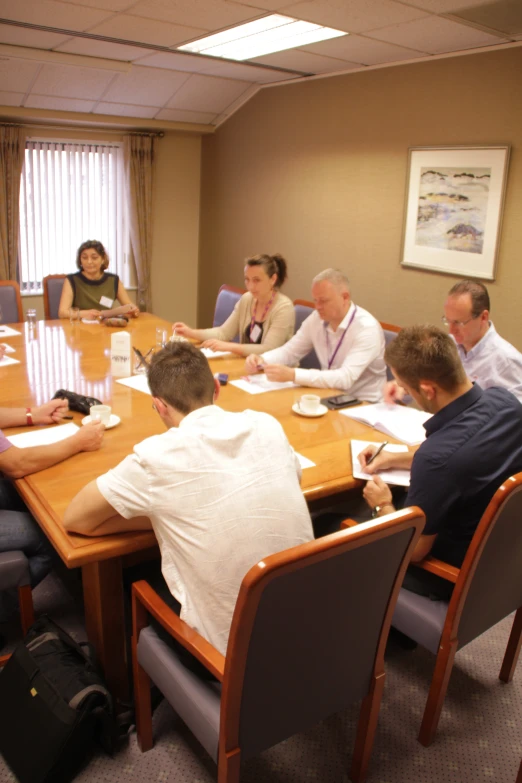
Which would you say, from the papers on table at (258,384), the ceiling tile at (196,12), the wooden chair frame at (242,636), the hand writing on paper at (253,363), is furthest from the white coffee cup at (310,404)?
the ceiling tile at (196,12)

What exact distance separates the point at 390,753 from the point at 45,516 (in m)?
1.23

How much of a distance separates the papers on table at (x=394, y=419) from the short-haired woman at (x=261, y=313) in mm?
1070

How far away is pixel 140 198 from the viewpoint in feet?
20.1

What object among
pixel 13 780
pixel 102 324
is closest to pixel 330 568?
pixel 13 780

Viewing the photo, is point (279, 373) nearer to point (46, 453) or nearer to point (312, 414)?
point (312, 414)

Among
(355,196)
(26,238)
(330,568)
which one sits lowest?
(330,568)

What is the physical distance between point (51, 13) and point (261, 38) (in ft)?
4.21

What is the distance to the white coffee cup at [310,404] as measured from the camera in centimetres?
260

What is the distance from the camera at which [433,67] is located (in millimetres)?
4086

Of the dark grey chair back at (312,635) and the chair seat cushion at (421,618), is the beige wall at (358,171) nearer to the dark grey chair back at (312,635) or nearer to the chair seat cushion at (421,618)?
the chair seat cushion at (421,618)

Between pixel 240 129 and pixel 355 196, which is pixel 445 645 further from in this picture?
pixel 240 129

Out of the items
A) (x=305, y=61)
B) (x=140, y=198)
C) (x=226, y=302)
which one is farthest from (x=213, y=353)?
(x=140, y=198)

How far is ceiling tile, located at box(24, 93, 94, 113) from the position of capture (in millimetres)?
4957

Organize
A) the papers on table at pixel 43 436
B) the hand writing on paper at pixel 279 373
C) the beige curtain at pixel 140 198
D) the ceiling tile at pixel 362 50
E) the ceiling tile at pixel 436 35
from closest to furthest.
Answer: the papers on table at pixel 43 436
the hand writing on paper at pixel 279 373
the ceiling tile at pixel 436 35
the ceiling tile at pixel 362 50
the beige curtain at pixel 140 198
